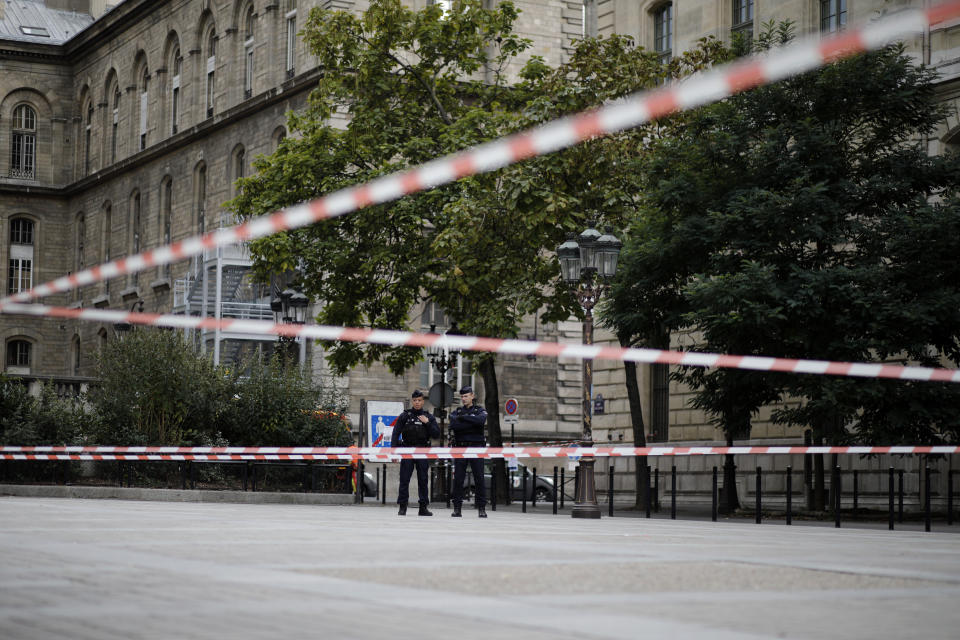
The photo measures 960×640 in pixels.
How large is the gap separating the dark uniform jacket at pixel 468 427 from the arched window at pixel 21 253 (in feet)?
193

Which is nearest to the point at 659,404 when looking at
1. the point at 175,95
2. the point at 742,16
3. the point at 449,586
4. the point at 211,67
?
the point at 742,16

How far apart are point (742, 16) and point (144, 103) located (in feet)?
130

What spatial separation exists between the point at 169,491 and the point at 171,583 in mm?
18464

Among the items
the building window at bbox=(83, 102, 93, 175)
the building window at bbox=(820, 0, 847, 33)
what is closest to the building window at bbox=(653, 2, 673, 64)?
the building window at bbox=(820, 0, 847, 33)

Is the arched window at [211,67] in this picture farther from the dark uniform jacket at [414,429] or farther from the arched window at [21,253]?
the dark uniform jacket at [414,429]

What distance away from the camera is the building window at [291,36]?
53281 mm

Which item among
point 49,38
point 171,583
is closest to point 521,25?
point 49,38

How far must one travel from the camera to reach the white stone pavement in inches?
263

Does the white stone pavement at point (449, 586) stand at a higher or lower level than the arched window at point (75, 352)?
lower

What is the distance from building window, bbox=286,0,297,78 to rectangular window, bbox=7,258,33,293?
90.2ft

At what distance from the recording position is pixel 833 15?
99.4 feet

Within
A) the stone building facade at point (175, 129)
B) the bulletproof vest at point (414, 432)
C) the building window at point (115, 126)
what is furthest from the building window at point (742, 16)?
the building window at point (115, 126)

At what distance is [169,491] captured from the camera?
26.2 meters

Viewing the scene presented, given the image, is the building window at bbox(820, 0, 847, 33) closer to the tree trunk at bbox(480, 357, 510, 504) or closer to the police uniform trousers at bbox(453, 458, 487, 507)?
the tree trunk at bbox(480, 357, 510, 504)
